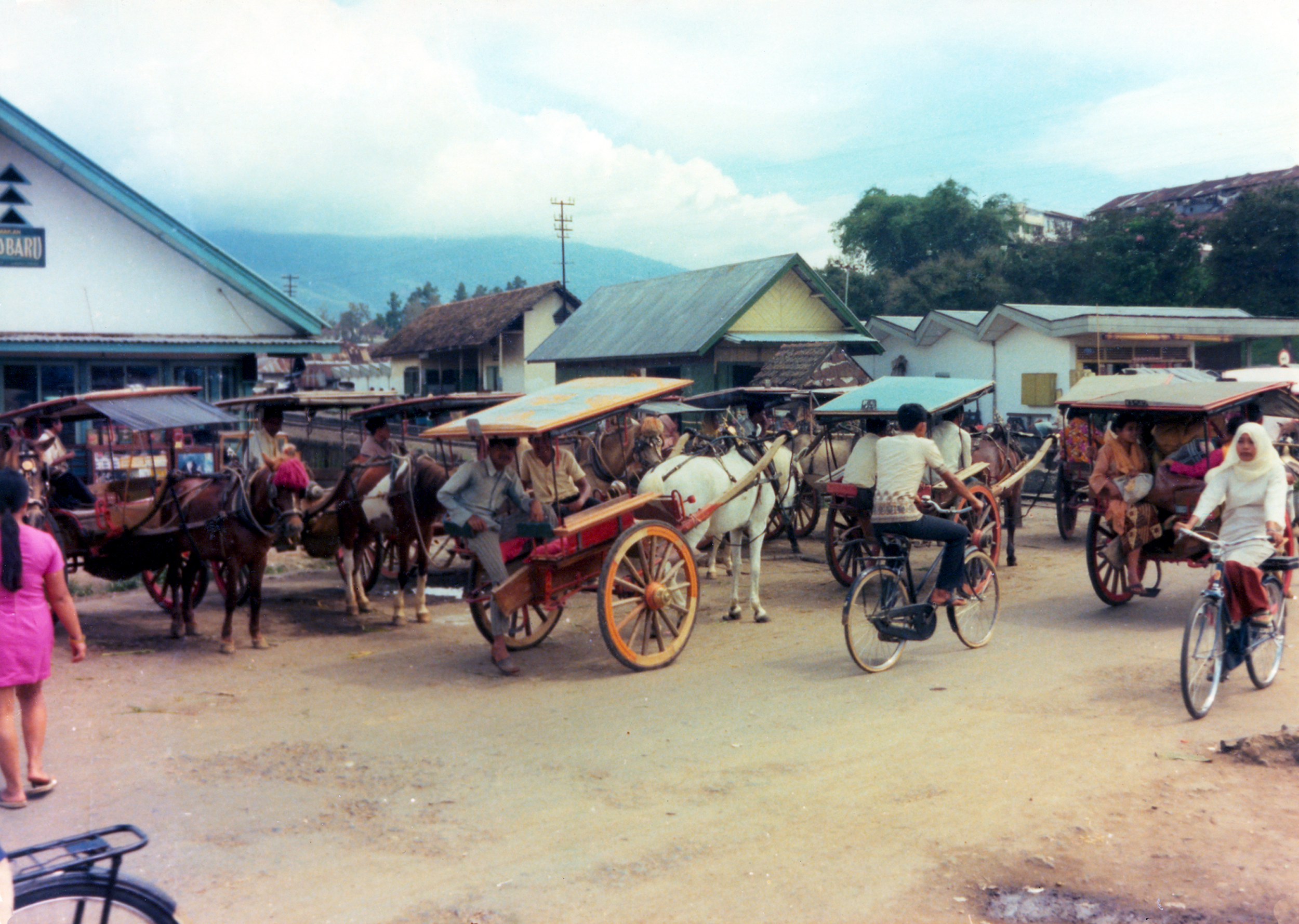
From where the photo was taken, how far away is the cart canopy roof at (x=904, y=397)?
1063 centimetres

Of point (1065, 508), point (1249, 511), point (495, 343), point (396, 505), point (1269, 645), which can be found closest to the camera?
point (1249, 511)

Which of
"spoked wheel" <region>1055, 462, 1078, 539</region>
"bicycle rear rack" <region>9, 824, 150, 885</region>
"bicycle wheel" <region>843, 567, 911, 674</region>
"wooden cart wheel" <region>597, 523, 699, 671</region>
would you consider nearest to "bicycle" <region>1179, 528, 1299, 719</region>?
"bicycle wheel" <region>843, 567, 911, 674</region>

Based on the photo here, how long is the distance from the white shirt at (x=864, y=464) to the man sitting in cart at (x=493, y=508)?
12.3 ft

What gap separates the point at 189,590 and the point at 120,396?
2.12 metres

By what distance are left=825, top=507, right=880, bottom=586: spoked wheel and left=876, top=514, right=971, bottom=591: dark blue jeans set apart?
2646mm

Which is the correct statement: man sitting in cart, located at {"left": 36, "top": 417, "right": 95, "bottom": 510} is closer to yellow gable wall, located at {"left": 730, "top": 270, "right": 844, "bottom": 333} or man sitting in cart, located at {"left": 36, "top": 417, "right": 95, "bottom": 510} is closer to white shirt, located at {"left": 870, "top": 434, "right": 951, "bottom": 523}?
white shirt, located at {"left": 870, "top": 434, "right": 951, "bottom": 523}

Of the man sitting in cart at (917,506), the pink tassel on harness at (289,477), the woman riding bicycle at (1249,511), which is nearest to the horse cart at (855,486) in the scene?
the man sitting in cart at (917,506)

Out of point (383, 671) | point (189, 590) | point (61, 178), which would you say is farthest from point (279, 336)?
point (383, 671)

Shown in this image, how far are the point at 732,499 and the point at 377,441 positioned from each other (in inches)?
155

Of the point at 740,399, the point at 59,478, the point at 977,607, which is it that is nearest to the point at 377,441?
the point at 59,478

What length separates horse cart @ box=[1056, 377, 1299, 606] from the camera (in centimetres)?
933

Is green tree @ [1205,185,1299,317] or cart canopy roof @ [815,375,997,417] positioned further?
green tree @ [1205,185,1299,317]

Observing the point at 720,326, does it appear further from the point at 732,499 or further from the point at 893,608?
the point at 893,608

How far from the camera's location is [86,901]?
2994 millimetres
